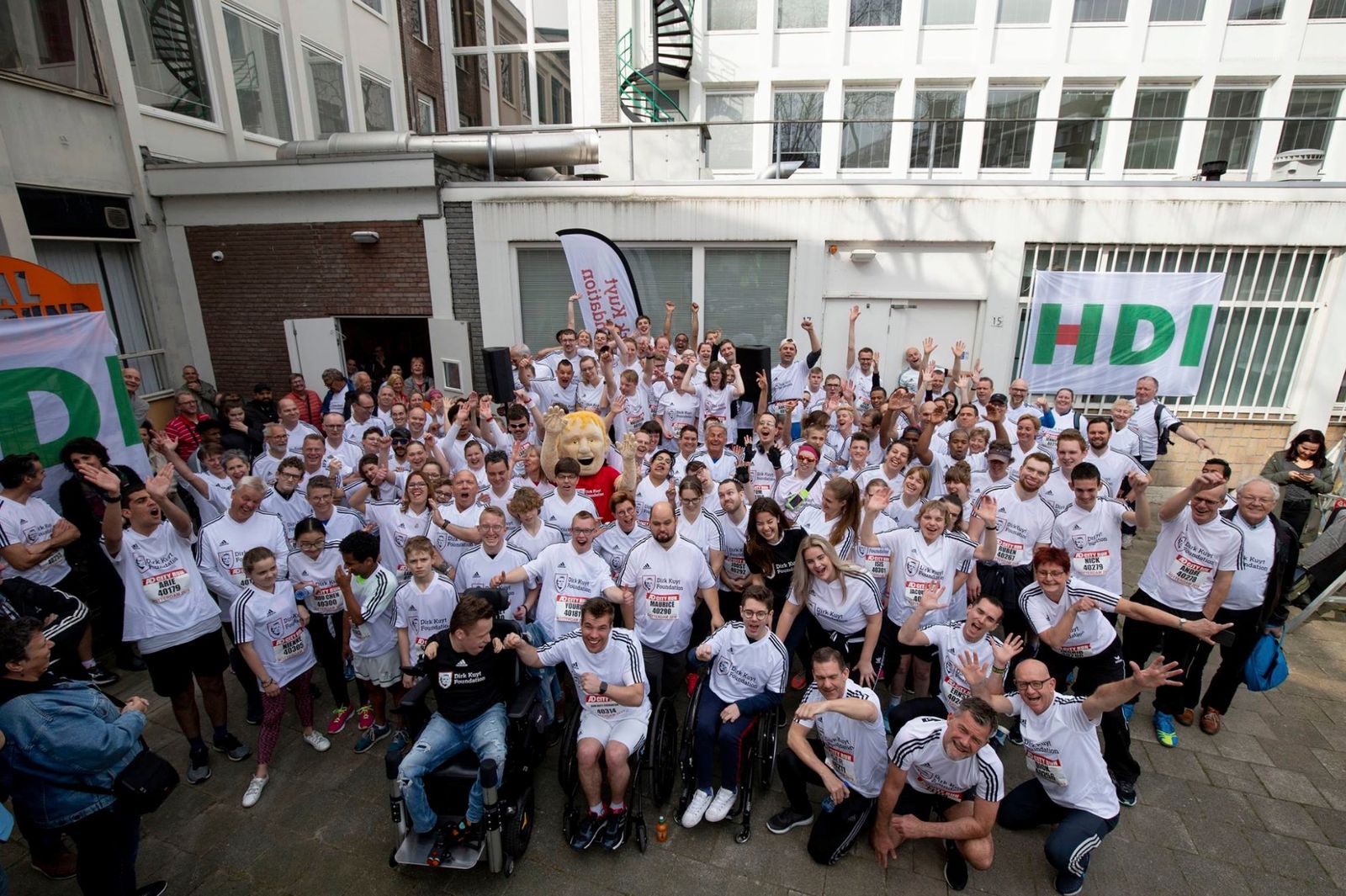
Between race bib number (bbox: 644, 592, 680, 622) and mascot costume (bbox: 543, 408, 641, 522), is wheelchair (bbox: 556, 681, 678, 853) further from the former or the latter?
mascot costume (bbox: 543, 408, 641, 522)

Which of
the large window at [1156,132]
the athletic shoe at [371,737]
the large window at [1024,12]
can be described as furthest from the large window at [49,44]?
the large window at [1156,132]

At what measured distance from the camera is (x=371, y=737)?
462 cm

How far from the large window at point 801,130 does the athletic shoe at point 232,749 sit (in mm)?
14432

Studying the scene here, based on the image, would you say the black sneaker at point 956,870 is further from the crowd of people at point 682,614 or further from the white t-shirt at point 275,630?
the white t-shirt at point 275,630

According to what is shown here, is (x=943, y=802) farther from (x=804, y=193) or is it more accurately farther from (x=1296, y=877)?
(x=804, y=193)

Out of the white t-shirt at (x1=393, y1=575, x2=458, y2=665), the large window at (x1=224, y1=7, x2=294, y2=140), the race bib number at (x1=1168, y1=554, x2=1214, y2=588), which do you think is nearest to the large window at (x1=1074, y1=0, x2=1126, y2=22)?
the race bib number at (x1=1168, y1=554, x2=1214, y2=588)

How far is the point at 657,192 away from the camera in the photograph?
9.88m

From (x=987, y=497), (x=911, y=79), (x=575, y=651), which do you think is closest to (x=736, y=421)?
(x=987, y=497)

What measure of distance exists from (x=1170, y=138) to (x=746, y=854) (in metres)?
16.8

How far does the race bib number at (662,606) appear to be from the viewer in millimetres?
4441

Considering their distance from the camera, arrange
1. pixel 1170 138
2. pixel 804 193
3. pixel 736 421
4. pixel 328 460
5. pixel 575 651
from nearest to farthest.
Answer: pixel 575 651
pixel 328 460
pixel 736 421
pixel 804 193
pixel 1170 138

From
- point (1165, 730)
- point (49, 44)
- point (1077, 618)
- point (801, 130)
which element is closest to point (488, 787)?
point (1077, 618)

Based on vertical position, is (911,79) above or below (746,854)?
above

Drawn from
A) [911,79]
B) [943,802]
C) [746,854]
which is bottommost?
[746,854]
